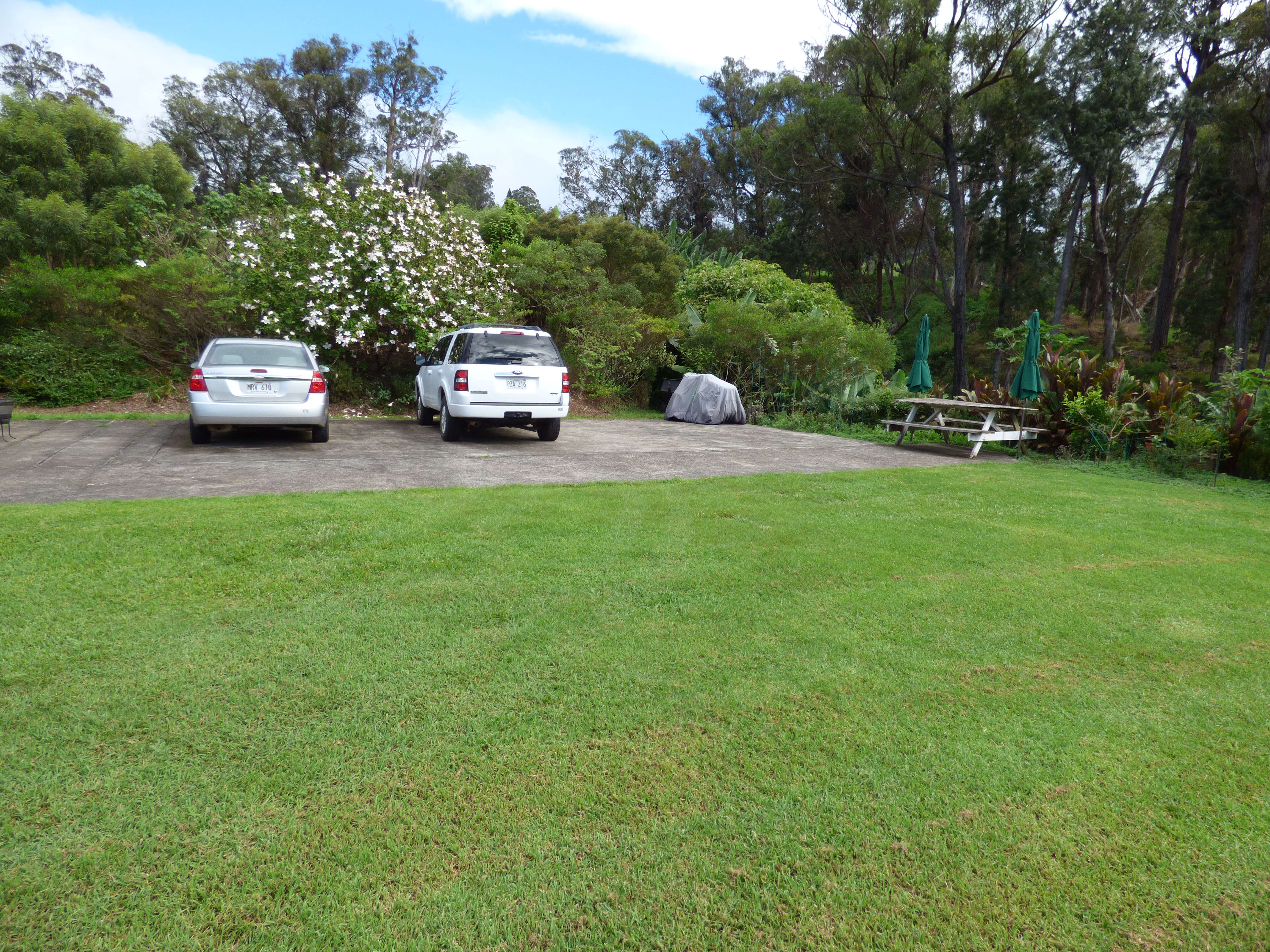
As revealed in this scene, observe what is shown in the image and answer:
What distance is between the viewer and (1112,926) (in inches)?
76.2

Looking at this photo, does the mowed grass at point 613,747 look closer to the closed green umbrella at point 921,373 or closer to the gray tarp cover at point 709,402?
the closed green umbrella at point 921,373

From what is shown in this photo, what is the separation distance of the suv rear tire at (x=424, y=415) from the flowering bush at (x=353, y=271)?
5.23 feet

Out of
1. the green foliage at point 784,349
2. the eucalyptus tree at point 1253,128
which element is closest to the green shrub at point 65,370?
the green foliage at point 784,349

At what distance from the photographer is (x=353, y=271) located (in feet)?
45.5

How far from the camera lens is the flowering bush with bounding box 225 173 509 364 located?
13609 millimetres

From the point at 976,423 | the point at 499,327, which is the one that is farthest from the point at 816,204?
the point at 499,327

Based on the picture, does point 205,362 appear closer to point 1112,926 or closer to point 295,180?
point 1112,926

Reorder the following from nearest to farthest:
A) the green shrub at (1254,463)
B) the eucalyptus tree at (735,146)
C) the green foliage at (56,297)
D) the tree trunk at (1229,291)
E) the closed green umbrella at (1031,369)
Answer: the green shrub at (1254,463) → the closed green umbrella at (1031,369) → the green foliage at (56,297) → the tree trunk at (1229,291) → the eucalyptus tree at (735,146)

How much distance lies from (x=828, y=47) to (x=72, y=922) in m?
28.9

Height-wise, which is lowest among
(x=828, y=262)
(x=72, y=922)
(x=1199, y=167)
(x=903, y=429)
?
(x=72, y=922)

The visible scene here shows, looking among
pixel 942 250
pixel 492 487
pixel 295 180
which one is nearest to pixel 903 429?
pixel 492 487

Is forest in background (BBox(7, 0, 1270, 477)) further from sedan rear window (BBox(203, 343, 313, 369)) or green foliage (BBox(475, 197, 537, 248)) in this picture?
sedan rear window (BBox(203, 343, 313, 369))

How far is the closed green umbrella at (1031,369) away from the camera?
11.4m

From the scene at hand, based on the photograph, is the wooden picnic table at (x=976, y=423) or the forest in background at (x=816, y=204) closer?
the wooden picnic table at (x=976, y=423)
